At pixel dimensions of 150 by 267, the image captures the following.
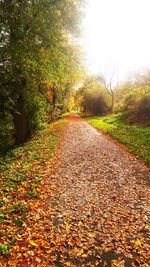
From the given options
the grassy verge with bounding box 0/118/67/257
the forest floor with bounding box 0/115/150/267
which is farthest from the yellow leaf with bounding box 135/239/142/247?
the grassy verge with bounding box 0/118/67/257

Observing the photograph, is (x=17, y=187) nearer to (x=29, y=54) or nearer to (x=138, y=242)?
(x=138, y=242)

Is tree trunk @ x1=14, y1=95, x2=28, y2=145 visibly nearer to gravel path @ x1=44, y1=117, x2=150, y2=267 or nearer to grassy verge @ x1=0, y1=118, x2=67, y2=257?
grassy verge @ x1=0, y1=118, x2=67, y2=257

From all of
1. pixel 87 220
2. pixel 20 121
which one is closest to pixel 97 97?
pixel 20 121

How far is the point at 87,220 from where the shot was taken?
21.5ft

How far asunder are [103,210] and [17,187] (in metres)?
3.27

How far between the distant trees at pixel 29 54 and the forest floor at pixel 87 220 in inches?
246

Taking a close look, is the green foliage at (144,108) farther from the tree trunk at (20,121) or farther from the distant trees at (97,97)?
the distant trees at (97,97)

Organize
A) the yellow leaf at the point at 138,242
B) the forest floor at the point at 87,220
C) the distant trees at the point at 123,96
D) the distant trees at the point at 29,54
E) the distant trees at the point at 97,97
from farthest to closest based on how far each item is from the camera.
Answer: the distant trees at the point at 97,97 < the distant trees at the point at 123,96 < the distant trees at the point at 29,54 < the yellow leaf at the point at 138,242 < the forest floor at the point at 87,220

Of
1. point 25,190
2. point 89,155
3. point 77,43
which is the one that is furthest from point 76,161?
point 77,43

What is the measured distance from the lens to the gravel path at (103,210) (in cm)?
523

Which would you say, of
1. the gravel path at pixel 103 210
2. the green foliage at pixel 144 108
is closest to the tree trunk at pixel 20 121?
the gravel path at pixel 103 210

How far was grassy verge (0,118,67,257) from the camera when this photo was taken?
19.2 feet

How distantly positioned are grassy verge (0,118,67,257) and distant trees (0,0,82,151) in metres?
4.13

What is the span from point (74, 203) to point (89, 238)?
1.79 meters
